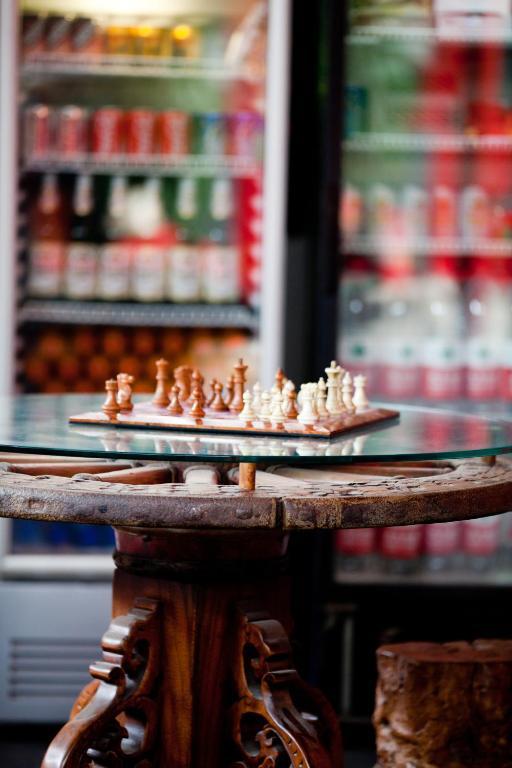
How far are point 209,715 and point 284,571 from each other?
27 cm

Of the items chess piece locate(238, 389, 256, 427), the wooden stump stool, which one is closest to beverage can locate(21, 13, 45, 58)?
chess piece locate(238, 389, 256, 427)

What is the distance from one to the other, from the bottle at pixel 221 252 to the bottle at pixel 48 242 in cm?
46

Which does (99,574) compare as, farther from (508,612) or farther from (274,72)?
(274,72)

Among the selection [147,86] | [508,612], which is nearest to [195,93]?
[147,86]

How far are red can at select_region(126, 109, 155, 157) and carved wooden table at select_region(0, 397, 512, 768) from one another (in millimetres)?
1713

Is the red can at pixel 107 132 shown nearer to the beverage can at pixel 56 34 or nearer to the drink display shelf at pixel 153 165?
the drink display shelf at pixel 153 165

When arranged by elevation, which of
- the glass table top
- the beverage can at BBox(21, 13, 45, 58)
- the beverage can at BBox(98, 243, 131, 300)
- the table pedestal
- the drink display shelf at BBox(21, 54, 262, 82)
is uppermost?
the beverage can at BBox(21, 13, 45, 58)

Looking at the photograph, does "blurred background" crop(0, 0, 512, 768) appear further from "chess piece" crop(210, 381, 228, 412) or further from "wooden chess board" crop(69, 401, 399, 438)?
"wooden chess board" crop(69, 401, 399, 438)

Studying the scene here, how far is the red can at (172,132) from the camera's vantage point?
3.63m

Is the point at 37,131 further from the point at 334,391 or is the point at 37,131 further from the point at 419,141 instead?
the point at 334,391

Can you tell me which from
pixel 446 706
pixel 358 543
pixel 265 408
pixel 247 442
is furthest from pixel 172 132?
pixel 247 442

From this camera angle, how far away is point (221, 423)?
1.88 m

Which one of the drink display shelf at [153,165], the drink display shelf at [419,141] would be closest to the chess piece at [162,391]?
the drink display shelf at [153,165]

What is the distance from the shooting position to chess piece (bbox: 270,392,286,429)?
6.15 ft
